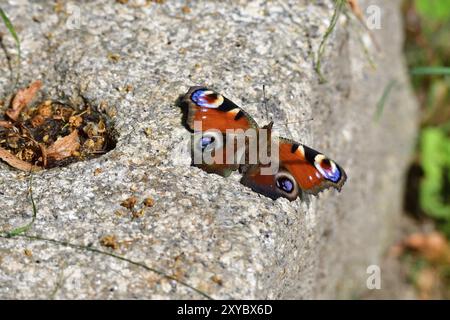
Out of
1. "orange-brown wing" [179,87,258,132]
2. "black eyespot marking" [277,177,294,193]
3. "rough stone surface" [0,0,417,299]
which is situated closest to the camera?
"rough stone surface" [0,0,417,299]

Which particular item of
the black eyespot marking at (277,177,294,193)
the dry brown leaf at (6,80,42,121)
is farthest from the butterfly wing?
the dry brown leaf at (6,80,42,121)

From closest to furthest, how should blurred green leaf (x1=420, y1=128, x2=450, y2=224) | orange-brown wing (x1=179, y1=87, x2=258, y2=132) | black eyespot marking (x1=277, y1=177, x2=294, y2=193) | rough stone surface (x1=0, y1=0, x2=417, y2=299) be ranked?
rough stone surface (x1=0, y1=0, x2=417, y2=299) → black eyespot marking (x1=277, y1=177, x2=294, y2=193) → orange-brown wing (x1=179, y1=87, x2=258, y2=132) → blurred green leaf (x1=420, y1=128, x2=450, y2=224)

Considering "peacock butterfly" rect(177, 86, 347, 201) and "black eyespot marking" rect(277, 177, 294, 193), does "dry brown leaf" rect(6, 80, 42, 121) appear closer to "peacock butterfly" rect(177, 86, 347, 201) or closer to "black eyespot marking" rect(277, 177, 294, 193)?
"peacock butterfly" rect(177, 86, 347, 201)

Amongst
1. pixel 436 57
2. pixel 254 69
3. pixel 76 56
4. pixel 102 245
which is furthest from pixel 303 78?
pixel 436 57

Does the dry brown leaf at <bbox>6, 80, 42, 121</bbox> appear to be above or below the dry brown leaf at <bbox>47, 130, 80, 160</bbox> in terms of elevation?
above

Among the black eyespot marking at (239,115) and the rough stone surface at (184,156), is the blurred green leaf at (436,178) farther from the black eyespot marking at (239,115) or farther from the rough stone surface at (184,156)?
the black eyespot marking at (239,115)

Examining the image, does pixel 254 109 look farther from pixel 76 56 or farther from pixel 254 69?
pixel 76 56
